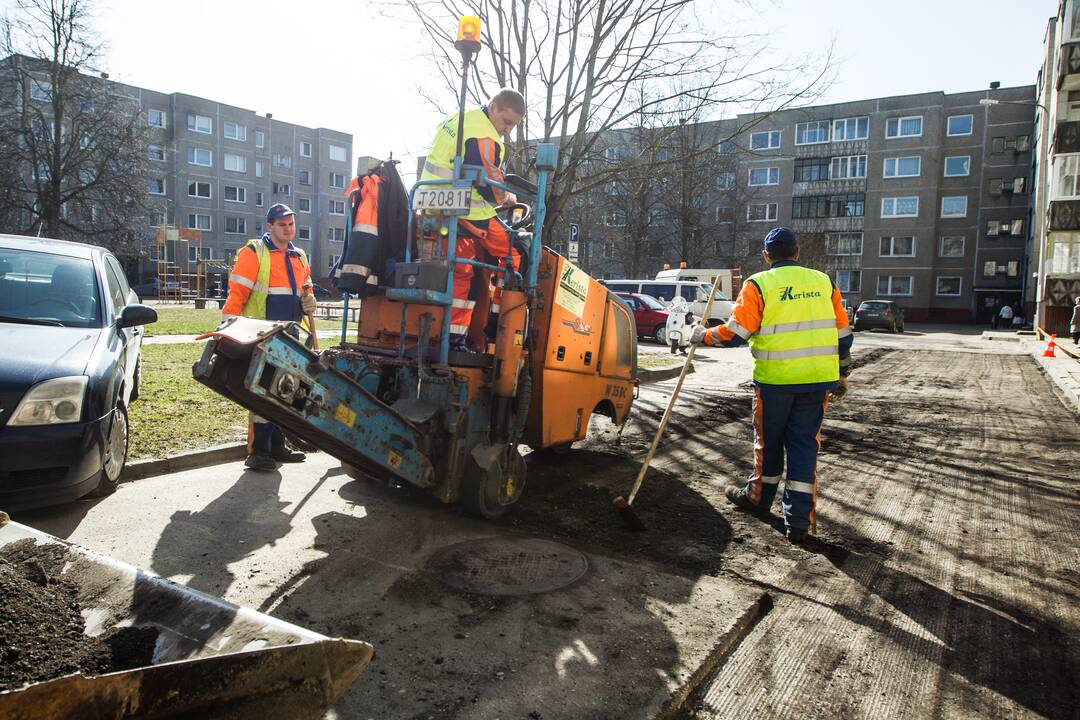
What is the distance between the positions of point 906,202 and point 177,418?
52.9 meters

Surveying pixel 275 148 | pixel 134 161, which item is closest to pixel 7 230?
pixel 134 161

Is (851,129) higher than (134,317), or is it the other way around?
(851,129)

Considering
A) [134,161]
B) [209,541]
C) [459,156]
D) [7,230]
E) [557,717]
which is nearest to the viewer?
[557,717]

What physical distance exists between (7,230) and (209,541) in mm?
27760

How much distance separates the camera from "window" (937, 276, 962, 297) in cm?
4941

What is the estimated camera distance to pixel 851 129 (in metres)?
51.5

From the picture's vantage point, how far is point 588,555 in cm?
408

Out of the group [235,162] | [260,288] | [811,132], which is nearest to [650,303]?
[260,288]

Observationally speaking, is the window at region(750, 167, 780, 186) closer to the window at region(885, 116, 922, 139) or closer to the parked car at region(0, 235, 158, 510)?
the window at region(885, 116, 922, 139)

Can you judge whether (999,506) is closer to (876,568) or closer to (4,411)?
(876,568)

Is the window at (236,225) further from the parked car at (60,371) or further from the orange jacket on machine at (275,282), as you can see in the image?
the orange jacket on machine at (275,282)

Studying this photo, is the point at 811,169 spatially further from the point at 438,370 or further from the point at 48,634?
the point at 48,634

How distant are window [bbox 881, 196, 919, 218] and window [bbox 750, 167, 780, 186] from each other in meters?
7.42

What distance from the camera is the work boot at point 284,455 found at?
5.89 m
